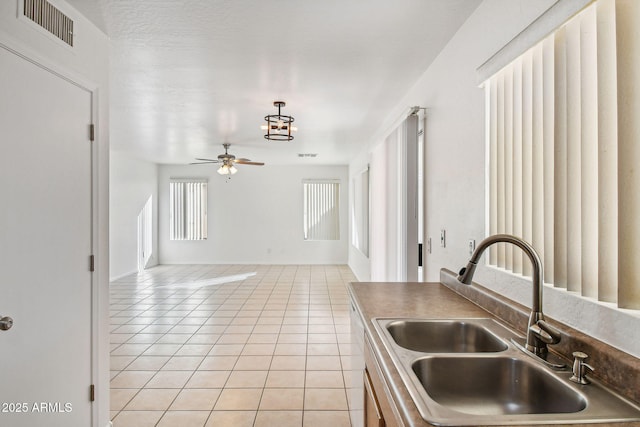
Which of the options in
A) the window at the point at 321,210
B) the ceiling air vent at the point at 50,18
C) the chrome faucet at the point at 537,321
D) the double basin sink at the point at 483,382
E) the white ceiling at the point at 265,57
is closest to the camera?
the double basin sink at the point at 483,382

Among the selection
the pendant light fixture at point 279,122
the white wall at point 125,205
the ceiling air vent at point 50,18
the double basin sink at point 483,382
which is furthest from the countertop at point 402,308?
the white wall at point 125,205

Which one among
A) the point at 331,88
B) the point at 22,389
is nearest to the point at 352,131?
the point at 331,88

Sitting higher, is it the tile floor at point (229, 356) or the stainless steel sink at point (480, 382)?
the stainless steel sink at point (480, 382)

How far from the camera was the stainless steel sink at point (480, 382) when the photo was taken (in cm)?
110

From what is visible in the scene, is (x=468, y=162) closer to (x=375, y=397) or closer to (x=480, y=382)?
(x=480, y=382)

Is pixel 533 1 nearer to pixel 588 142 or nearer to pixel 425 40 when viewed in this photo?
pixel 588 142

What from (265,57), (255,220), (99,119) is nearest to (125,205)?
(255,220)

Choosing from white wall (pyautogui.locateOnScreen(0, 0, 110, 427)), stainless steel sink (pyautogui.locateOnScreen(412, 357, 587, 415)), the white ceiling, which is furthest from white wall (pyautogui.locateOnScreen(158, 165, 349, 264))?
stainless steel sink (pyautogui.locateOnScreen(412, 357, 587, 415))

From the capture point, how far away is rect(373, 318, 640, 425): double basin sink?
31.3 inches

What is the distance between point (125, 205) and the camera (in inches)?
286

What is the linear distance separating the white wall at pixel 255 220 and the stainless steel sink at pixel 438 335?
762 centimetres

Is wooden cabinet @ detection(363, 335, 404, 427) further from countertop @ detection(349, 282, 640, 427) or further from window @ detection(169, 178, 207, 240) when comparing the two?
window @ detection(169, 178, 207, 240)

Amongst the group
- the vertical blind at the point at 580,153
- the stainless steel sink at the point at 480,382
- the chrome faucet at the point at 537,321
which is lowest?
the stainless steel sink at the point at 480,382

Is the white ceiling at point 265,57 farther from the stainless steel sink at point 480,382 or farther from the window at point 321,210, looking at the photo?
the window at point 321,210
